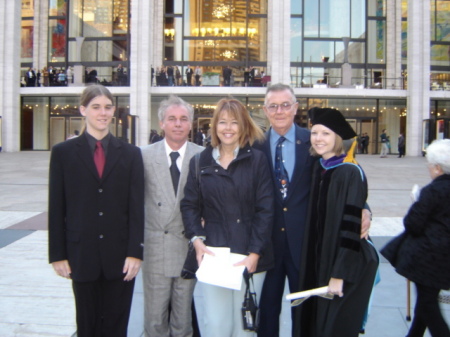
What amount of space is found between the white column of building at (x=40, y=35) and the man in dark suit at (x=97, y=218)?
122ft

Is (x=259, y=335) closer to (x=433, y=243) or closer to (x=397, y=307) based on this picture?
(x=433, y=243)

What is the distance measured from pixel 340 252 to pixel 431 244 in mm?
813

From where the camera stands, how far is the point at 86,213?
3.18 meters

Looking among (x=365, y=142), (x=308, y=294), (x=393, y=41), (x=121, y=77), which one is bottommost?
(x=308, y=294)

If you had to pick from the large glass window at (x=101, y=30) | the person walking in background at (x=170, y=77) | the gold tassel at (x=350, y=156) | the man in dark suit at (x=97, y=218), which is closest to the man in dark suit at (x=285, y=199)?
the gold tassel at (x=350, y=156)

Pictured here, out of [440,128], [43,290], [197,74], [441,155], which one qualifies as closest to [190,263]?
[441,155]

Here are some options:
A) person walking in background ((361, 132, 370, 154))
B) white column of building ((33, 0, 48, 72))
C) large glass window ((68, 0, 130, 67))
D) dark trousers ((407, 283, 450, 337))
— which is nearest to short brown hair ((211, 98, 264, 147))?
dark trousers ((407, 283, 450, 337))

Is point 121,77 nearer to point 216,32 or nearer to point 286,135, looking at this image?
point 216,32

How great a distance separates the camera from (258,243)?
125 inches

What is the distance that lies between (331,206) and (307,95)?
31139 mm

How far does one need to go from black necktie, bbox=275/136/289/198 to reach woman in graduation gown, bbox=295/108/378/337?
0.87 ft

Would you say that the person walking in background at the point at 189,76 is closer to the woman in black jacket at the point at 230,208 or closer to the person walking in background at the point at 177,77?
the person walking in background at the point at 177,77

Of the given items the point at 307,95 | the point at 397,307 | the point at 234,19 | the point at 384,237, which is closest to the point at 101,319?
the point at 397,307

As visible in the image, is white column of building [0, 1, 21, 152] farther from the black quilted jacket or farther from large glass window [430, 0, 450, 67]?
the black quilted jacket
